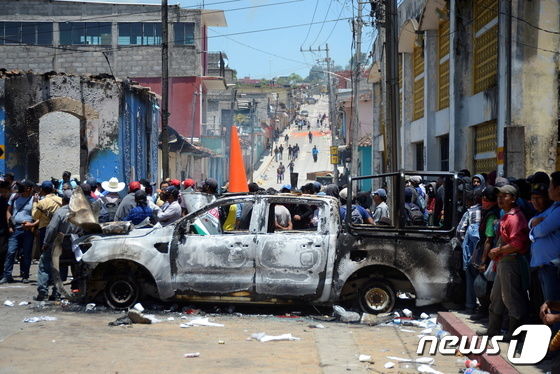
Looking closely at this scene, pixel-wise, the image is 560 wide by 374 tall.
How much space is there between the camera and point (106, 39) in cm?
5334

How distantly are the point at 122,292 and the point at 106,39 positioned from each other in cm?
4437

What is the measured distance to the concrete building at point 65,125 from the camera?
24.9 metres

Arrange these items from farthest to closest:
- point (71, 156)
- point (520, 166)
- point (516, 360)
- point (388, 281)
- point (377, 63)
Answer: point (377, 63), point (71, 156), point (520, 166), point (388, 281), point (516, 360)

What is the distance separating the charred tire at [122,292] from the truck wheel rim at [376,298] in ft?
10.4

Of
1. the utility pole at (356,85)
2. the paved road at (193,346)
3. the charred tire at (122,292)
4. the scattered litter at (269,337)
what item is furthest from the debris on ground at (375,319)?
the utility pole at (356,85)

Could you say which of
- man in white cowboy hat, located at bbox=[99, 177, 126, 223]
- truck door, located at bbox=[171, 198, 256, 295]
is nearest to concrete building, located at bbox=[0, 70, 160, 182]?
man in white cowboy hat, located at bbox=[99, 177, 126, 223]

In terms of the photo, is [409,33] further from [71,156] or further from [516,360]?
[516,360]

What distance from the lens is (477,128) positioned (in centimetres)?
2016

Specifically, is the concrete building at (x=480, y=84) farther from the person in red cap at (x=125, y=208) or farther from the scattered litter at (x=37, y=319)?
the scattered litter at (x=37, y=319)

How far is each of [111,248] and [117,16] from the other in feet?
145

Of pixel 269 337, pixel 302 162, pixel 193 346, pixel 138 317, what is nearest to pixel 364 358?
pixel 269 337

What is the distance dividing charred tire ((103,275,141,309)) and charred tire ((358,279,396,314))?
3116 mm

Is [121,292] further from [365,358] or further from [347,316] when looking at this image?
[365,358]

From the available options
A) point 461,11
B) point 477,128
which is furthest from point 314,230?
point 461,11
